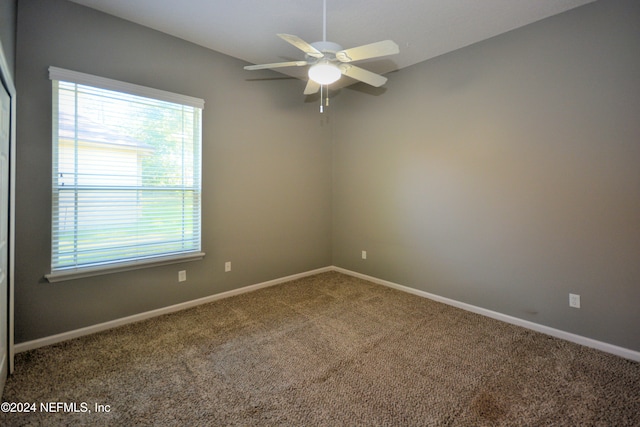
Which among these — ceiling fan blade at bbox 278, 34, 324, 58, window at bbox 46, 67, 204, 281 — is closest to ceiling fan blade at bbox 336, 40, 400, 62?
ceiling fan blade at bbox 278, 34, 324, 58

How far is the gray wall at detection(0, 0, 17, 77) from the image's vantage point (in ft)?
5.58

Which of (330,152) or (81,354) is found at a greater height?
(330,152)

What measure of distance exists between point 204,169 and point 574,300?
3.81 metres

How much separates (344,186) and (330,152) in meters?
0.60

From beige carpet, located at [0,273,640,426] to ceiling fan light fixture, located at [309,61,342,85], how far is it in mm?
2106

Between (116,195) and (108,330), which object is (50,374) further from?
(116,195)

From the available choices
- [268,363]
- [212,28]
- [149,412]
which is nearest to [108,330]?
[149,412]

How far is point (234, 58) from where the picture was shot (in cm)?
337

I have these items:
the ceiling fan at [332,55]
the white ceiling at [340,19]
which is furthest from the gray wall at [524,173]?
the ceiling fan at [332,55]

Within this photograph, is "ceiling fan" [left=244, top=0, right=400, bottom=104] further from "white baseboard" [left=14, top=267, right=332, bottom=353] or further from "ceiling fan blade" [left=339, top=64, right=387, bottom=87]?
"white baseboard" [left=14, top=267, right=332, bottom=353]

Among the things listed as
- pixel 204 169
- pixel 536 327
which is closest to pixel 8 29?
pixel 204 169

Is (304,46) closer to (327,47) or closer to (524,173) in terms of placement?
(327,47)

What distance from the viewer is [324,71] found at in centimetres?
199

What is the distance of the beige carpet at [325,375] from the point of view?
65.3 inches
